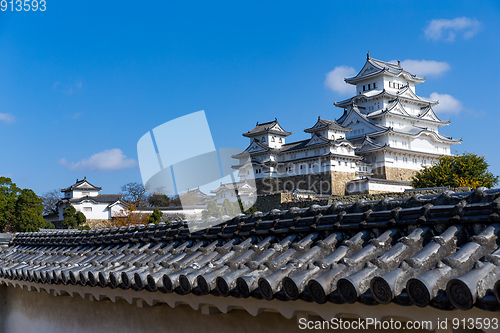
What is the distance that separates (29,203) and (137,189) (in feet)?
67.0

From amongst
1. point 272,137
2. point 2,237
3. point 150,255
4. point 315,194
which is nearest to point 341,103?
point 272,137

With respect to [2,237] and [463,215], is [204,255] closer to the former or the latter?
[463,215]

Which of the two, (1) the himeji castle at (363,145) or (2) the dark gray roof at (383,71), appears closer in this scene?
(1) the himeji castle at (363,145)

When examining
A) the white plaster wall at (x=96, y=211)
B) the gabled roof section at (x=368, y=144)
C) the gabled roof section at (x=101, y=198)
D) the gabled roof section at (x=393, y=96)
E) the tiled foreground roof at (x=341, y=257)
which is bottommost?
the tiled foreground roof at (x=341, y=257)

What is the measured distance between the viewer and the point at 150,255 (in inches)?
184

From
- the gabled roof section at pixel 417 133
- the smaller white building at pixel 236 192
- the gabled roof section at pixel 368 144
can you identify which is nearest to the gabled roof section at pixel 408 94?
the gabled roof section at pixel 417 133

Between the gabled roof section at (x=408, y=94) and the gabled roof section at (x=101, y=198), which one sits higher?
the gabled roof section at (x=408, y=94)

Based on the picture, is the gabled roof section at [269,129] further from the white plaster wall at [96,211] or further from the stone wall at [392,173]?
the white plaster wall at [96,211]

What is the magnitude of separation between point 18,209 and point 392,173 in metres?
33.5

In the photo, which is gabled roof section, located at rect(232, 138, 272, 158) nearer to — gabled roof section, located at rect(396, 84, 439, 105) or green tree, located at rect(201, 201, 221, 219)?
green tree, located at rect(201, 201, 221, 219)

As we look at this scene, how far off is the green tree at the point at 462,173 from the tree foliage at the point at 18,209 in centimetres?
3159

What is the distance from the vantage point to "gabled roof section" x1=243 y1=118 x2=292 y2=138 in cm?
4153

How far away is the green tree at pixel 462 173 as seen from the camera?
27328 mm

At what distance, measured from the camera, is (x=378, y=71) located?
42.6 m
